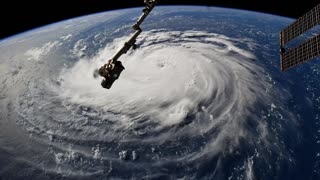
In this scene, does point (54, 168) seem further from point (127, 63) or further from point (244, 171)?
point (127, 63)

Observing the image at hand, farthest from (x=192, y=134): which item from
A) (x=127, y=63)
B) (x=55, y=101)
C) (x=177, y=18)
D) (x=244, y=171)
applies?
(x=177, y=18)

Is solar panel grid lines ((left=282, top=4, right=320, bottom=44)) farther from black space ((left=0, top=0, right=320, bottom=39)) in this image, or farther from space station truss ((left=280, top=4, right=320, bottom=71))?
black space ((left=0, top=0, right=320, bottom=39))

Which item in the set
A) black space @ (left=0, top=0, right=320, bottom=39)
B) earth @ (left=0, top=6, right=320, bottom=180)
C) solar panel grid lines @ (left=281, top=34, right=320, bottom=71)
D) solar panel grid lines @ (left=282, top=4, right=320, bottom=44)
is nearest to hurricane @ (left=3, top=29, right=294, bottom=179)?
earth @ (left=0, top=6, right=320, bottom=180)

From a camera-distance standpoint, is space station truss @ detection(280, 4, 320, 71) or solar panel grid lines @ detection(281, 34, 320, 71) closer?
solar panel grid lines @ detection(281, 34, 320, 71)

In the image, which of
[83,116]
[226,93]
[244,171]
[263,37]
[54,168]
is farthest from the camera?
[263,37]

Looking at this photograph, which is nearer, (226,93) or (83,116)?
(83,116)

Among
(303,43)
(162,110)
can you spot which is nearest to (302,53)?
(303,43)

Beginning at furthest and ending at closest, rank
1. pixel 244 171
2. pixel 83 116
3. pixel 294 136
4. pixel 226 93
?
1. pixel 226 93
2. pixel 83 116
3. pixel 294 136
4. pixel 244 171

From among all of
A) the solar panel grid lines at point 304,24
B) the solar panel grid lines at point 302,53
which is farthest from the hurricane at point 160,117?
the solar panel grid lines at point 304,24
